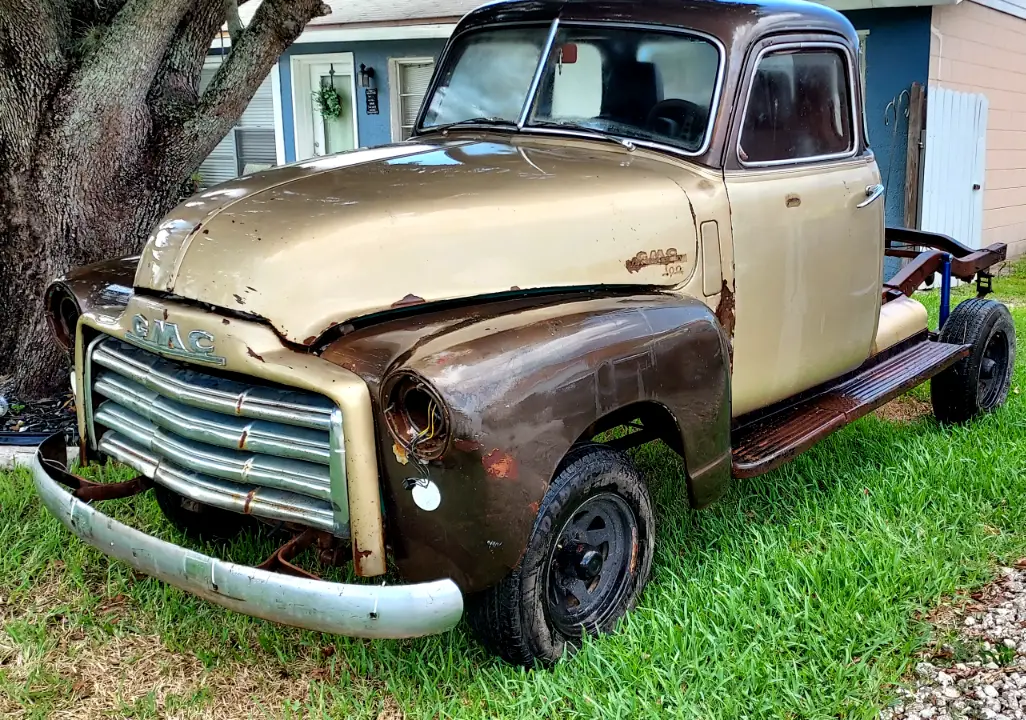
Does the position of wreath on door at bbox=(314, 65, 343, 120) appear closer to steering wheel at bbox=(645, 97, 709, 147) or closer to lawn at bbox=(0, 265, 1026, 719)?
lawn at bbox=(0, 265, 1026, 719)

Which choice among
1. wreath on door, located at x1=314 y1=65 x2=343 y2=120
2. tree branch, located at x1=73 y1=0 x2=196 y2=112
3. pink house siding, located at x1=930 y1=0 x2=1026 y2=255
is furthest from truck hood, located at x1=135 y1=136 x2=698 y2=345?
wreath on door, located at x1=314 y1=65 x2=343 y2=120

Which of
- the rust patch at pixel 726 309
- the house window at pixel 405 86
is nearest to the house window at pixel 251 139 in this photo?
the house window at pixel 405 86

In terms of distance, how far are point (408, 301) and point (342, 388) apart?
418 millimetres

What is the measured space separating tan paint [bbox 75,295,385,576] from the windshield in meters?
1.62

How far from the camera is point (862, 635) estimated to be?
298 centimetres

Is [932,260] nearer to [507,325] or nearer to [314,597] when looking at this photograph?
[507,325]

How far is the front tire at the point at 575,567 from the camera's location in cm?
265

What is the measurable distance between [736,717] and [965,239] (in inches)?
348

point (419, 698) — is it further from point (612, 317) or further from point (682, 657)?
point (612, 317)

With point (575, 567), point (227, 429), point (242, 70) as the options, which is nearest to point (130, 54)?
point (242, 70)

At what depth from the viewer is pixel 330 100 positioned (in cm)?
1222

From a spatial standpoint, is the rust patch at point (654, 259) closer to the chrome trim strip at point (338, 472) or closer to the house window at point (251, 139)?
the chrome trim strip at point (338, 472)

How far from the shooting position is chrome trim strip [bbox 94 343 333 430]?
96.5 inches

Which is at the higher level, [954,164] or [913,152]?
[913,152]
